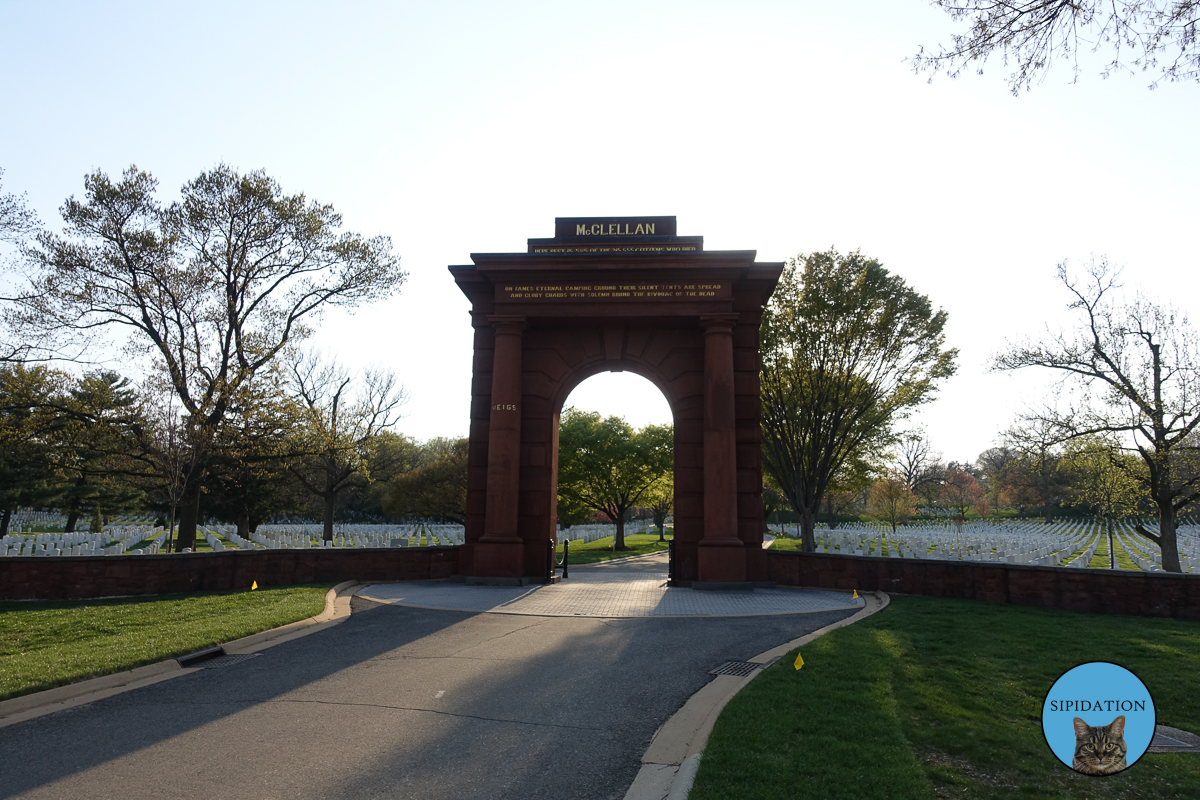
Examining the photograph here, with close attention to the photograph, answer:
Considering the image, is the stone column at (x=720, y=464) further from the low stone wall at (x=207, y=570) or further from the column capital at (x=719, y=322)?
the low stone wall at (x=207, y=570)

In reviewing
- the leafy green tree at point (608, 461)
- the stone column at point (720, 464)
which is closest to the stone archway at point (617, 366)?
the stone column at point (720, 464)

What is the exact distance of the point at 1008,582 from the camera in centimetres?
1263

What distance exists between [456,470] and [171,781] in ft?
132

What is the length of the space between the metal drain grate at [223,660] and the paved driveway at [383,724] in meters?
0.16

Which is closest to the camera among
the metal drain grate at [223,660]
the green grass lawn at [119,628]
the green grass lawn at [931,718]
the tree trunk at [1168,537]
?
the green grass lawn at [931,718]

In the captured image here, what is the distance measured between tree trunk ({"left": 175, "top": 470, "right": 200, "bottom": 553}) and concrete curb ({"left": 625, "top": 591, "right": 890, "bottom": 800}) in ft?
62.4

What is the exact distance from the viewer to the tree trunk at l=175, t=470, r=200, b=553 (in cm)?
2023

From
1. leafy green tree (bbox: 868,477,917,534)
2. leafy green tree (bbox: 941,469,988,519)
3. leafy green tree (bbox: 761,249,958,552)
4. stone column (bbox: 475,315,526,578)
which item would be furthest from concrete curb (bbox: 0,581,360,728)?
leafy green tree (bbox: 941,469,988,519)

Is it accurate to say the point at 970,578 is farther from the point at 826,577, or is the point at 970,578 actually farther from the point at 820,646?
the point at 820,646

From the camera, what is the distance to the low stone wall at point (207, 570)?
40.9 feet

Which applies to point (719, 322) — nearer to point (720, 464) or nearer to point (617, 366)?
point (617, 366)

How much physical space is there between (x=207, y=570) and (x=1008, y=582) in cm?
1631

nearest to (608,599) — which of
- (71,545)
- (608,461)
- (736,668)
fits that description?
(736,668)

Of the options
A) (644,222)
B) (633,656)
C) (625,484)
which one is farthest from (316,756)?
(625,484)
